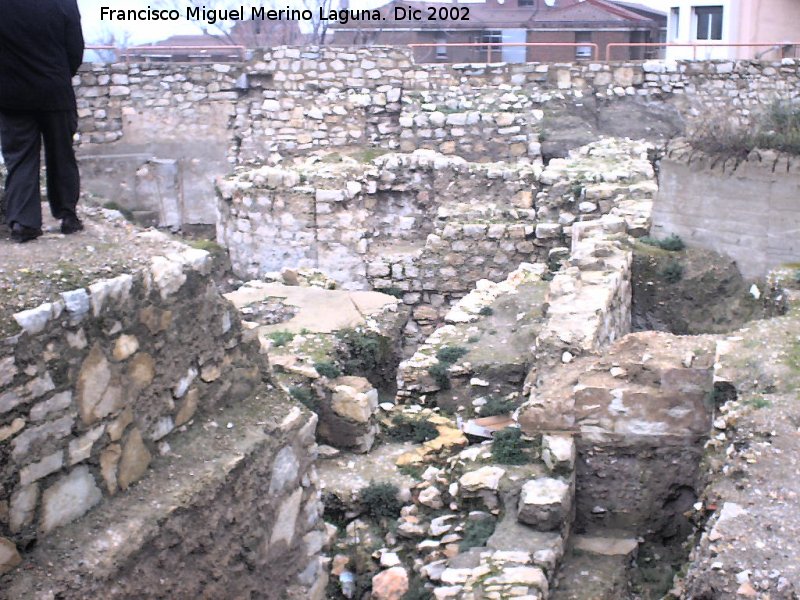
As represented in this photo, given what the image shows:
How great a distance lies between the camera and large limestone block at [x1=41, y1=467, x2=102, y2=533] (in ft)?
10.2

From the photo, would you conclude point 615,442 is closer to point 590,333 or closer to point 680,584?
point 590,333

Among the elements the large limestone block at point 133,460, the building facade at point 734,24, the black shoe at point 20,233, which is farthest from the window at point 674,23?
the large limestone block at point 133,460

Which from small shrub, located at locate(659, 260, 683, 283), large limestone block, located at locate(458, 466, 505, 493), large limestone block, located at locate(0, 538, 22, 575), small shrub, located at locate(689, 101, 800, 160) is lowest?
large limestone block, located at locate(458, 466, 505, 493)

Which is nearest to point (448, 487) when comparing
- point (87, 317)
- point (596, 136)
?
point (87, 317)

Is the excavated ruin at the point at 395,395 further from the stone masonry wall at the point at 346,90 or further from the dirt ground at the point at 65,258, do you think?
the stone masonry wall at the point at 346,90

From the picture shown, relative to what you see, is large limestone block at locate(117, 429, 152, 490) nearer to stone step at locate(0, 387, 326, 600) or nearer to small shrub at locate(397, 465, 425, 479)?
stone step at locate(0, 387, 326, 600)

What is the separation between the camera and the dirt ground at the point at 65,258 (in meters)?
3.13

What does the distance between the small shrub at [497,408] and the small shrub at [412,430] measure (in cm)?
45

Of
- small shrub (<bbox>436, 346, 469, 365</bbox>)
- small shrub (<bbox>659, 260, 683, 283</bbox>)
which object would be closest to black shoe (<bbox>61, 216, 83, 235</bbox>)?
small shrub (<bbox>436, 346, 469, 365</bbox>)

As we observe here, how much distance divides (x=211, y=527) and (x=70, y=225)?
4.76ft

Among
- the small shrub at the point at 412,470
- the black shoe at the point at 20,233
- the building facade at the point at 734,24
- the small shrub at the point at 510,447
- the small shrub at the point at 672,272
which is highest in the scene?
the building facade at the point at 734,24

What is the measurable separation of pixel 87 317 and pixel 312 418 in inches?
54.2

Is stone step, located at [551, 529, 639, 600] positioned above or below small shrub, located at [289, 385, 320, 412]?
below

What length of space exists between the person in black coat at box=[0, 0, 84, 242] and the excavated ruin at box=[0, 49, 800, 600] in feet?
0.92
